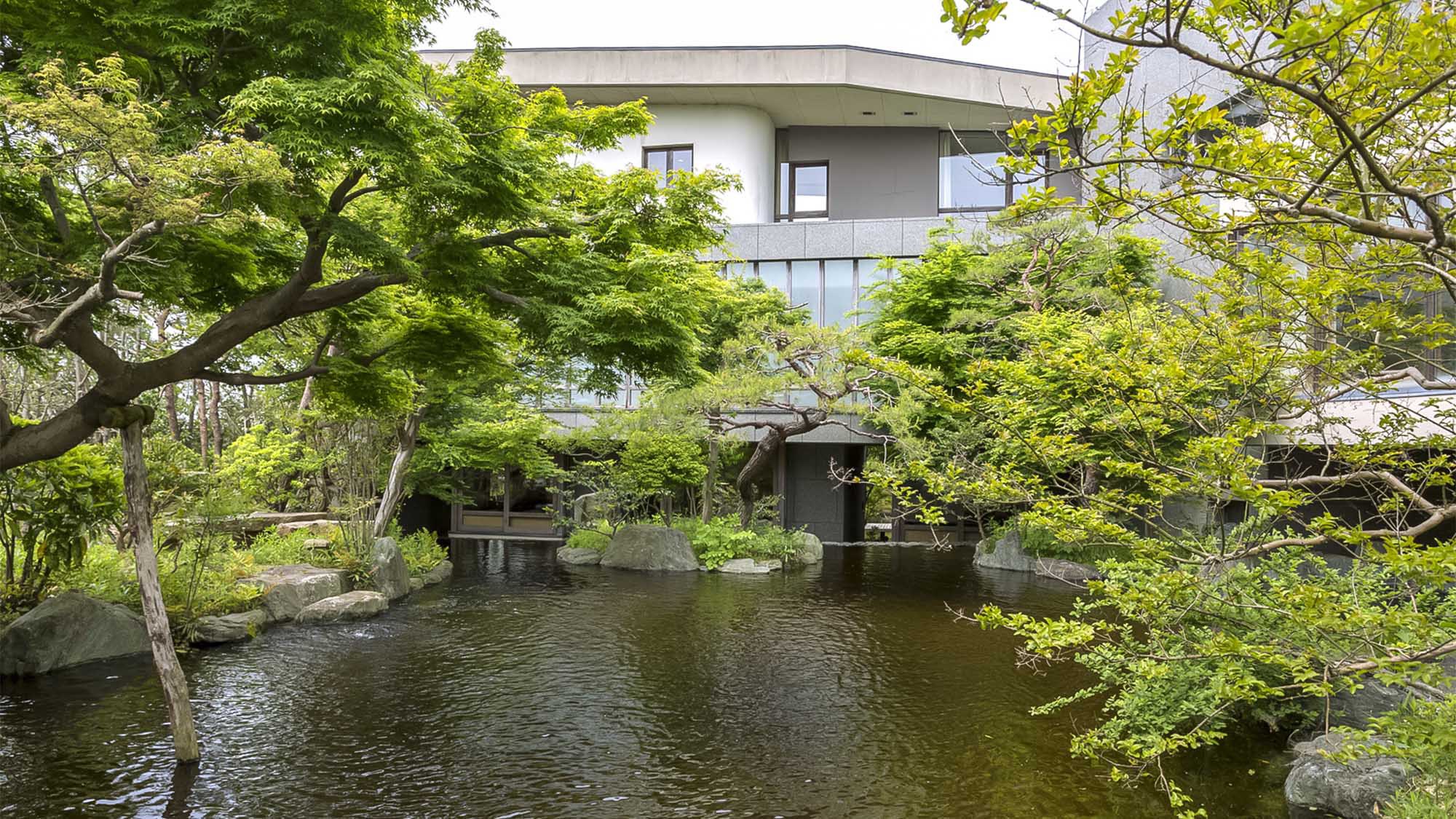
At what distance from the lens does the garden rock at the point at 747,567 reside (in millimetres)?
17547

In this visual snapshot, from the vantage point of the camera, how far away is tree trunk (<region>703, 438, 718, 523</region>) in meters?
19.3

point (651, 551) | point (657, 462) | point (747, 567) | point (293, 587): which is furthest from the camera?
point (657, 462)

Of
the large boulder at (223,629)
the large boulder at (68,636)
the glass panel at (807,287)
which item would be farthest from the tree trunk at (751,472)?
the large boulder at (68,636)

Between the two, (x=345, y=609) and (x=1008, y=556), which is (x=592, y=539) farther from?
(x=1008, y=556)

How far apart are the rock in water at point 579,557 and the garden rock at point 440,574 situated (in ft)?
8.43

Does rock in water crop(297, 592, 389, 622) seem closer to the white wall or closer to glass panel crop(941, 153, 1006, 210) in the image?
the white wall

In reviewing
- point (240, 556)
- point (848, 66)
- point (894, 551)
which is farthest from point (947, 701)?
point (848, 66)

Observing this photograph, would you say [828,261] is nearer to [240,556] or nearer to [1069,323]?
[1069,323]

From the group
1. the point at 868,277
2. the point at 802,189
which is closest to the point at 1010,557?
the point at 868,277

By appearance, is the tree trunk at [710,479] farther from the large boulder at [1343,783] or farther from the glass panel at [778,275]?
the large boulder at [1343,783]

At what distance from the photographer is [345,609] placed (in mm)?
12109

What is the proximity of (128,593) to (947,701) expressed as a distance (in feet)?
30.7

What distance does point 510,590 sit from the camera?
588 inches

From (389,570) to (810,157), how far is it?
56.2 ft
